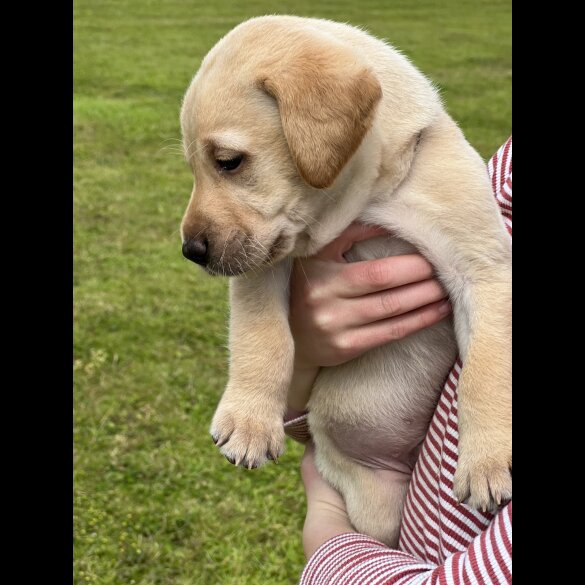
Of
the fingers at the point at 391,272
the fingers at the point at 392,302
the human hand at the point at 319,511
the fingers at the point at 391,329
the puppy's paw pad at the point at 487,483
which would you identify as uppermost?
the fingers at the point at 391,272

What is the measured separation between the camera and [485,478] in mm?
1823

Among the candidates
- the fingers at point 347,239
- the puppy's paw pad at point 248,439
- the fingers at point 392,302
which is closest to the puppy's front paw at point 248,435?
the puppy's paw pad at point 248,439

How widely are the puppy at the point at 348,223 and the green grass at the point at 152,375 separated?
81 cm

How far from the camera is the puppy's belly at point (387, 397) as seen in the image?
2262 mm

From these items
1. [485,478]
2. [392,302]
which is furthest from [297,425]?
[485,478]

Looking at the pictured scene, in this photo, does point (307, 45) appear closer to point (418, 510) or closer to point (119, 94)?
point (418, 510)

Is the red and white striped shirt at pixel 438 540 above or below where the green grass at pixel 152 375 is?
above

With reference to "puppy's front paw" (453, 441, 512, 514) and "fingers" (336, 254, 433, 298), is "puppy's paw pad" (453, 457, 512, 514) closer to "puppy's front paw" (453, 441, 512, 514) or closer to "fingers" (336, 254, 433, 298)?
"puppy's front paw" (453, 441, 512, 514)

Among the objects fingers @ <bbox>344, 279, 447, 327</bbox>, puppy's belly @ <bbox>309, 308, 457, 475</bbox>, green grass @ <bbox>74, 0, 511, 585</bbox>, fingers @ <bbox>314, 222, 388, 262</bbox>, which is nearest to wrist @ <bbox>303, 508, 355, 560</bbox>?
puppy's belly @ <bbox>309, 308, 457, 475</bbox>

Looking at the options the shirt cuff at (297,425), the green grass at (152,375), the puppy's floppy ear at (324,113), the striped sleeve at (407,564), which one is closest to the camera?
the striped sleeve at (407,564)

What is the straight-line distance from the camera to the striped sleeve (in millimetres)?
1432

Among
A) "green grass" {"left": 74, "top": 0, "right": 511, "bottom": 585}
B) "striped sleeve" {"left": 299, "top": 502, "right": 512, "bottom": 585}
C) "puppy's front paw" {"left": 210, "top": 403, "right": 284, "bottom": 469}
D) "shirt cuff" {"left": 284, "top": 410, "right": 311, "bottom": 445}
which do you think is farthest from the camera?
"green grass" {"left": 74, "top": 0, "right": 511, "bottom": 585}

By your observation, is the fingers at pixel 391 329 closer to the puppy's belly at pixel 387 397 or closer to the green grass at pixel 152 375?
the puppy's belly at pixel 387 397
